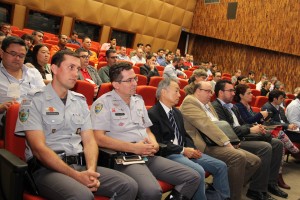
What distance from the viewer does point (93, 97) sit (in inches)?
131

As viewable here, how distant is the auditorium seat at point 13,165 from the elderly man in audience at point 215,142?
49.4 inches

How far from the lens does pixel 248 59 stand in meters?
10.9

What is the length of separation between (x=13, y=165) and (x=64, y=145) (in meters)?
0.48

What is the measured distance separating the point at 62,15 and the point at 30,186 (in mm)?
8137

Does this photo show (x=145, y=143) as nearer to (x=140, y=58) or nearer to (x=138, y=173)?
(x=138, y=173)

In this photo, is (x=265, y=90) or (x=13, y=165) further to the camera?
(x=265, y=90)

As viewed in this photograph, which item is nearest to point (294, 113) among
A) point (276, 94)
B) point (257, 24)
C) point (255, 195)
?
point (276, 94)

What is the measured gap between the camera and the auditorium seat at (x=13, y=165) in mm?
1503

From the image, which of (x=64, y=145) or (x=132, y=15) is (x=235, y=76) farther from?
(x=64, y=145)

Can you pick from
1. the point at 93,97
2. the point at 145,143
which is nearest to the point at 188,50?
the point at 93,97

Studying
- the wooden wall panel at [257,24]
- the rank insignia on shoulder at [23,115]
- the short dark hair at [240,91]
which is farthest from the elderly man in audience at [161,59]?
the rank insignia on shoulder at [23,115]

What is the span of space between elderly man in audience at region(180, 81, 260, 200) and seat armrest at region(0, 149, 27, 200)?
168 centimetres

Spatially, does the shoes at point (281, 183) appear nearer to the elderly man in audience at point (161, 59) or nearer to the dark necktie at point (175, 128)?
the dark necktie at point (175, 128)

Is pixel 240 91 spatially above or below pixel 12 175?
above
